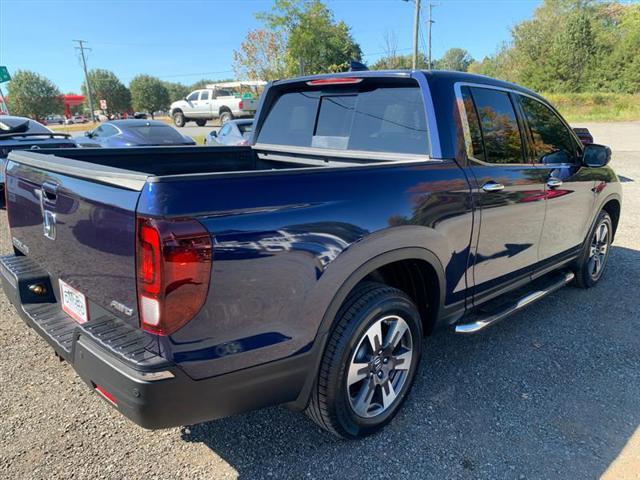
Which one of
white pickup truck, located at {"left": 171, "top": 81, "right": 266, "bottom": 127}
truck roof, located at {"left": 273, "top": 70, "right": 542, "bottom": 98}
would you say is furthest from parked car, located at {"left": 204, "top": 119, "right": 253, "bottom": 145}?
white pickup truck, located at {"left": 171, "top": 81, "right": 266, "bottom": 127}

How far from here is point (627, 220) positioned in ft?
24.5

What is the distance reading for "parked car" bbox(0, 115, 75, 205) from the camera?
Result: 7.35m

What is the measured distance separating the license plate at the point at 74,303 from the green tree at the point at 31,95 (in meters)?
70.0

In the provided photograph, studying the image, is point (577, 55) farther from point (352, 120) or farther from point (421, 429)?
point (421, 429)

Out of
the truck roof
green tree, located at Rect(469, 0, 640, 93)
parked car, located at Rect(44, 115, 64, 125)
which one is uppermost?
green tree, located at Rect(469, 0, 640, 93)

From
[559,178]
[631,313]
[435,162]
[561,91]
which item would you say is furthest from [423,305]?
[561,91]

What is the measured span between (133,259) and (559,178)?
324cm

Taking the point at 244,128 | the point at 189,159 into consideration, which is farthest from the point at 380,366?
the point at 244,128

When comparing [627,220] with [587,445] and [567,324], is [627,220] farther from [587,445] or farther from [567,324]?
[587,445]

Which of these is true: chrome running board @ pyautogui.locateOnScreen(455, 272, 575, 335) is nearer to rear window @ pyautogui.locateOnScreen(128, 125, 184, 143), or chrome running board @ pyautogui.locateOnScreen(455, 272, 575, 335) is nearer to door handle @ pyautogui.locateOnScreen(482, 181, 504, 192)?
door handle @ pyautogui.locateOnScreen(482, 181, 504, 192)

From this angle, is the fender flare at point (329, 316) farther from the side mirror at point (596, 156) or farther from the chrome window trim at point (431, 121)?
the side mirror at point (596, 156)

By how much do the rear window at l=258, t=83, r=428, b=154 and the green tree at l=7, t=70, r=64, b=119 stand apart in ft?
227

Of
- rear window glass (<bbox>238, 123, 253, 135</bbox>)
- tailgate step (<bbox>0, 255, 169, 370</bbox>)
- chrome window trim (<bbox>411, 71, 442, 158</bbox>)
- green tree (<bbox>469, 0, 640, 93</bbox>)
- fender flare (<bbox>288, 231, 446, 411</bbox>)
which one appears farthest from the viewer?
green tree (<bbox>469, 0, 640, 93</bbox>)

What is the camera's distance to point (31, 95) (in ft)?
202
